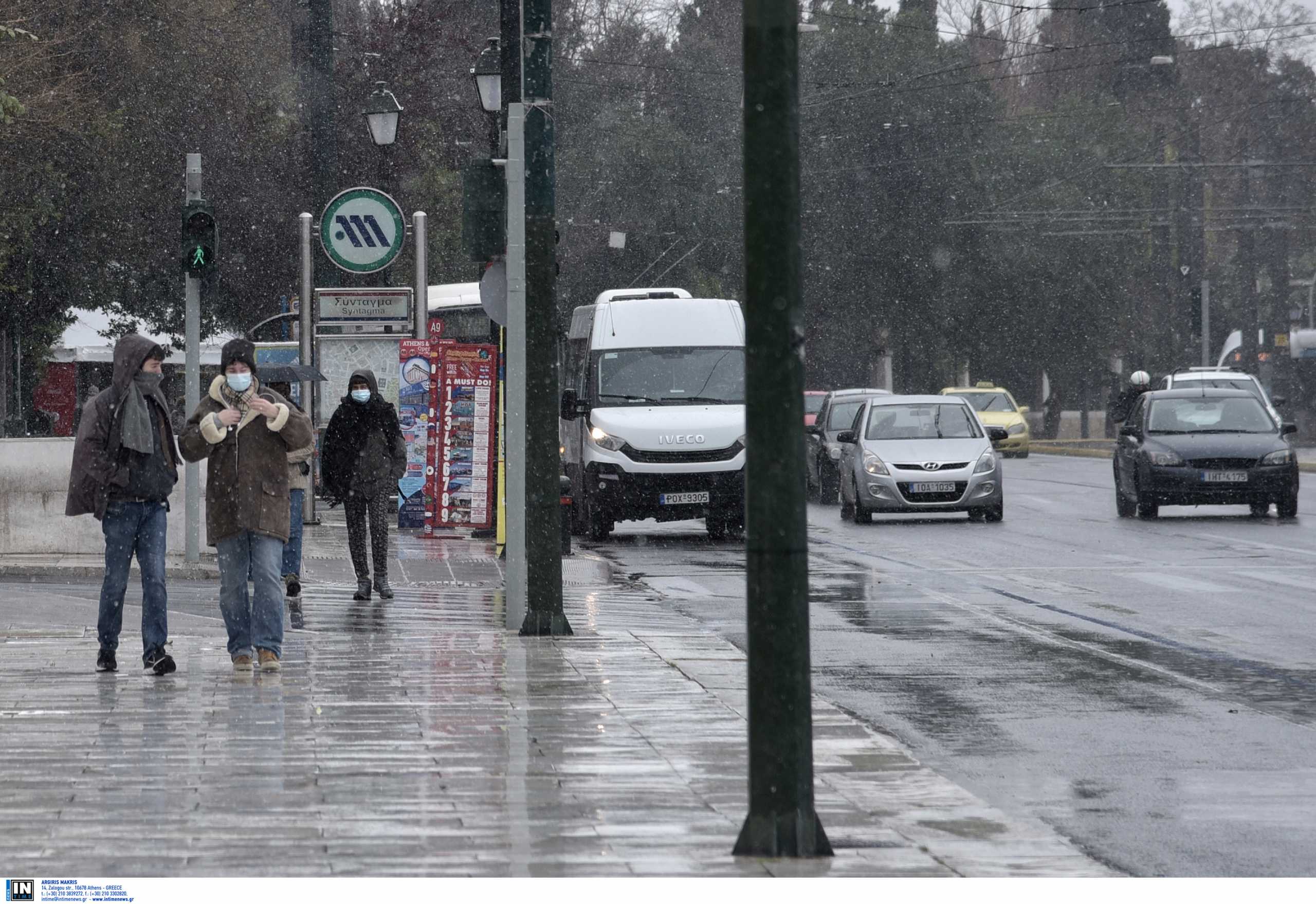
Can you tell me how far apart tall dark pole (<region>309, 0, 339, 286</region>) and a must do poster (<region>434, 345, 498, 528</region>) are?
1.80 metres

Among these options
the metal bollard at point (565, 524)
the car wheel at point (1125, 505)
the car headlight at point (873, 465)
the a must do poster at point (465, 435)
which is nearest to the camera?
the metal bollard at point (565, 524)

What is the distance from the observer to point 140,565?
10664 millimetres

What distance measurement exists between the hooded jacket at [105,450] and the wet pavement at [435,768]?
90 centimetres

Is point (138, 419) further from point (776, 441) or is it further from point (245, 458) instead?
point (776, 441)

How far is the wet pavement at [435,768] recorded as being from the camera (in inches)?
238

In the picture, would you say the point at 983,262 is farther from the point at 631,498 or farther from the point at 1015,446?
the point at 631,498

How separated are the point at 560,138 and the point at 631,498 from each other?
40.0 m

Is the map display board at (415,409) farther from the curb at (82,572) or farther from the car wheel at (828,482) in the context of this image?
the car wheel at (828,482)

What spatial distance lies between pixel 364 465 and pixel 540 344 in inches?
118

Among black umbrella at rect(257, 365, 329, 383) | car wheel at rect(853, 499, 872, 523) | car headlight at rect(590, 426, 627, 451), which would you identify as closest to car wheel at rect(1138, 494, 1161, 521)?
car wheel at rect(853, 499, 872, 523)

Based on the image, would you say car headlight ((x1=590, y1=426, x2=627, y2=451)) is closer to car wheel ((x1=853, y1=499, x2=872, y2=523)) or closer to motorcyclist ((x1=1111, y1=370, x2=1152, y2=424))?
car wheel ((x1=853, y1=499, x2=872, y2=523))

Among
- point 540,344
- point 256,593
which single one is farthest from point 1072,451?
point 256,593

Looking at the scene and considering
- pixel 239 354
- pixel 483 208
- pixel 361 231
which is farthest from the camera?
pixel 361 231

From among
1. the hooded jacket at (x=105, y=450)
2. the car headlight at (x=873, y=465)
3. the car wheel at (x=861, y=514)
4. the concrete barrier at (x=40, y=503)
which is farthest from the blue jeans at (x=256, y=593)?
the car wheel at (x=861, y=514)
